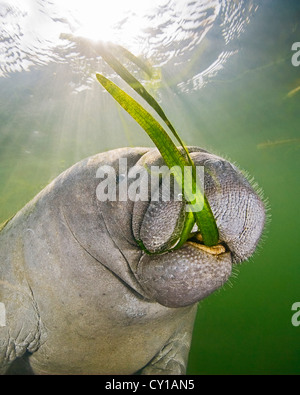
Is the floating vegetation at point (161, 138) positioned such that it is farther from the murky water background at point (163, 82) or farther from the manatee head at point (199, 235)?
the murky water background at point (163, 82)

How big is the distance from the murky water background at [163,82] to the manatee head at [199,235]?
18.7 inches

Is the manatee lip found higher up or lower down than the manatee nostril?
lower down

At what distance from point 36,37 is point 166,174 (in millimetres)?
9965

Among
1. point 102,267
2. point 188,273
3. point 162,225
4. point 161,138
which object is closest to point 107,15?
point 102,267

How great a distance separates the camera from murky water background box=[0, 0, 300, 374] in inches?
326

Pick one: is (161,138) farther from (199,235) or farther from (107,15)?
(107,15)

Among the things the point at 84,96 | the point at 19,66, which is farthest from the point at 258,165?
the point at 19,66

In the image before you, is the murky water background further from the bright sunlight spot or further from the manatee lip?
the manatee lip

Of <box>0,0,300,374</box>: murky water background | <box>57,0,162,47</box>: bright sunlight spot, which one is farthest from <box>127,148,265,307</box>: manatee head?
<box>57,0,162,47</box>: bright sunlight spot

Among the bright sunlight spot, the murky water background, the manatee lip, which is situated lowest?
the manatee lip

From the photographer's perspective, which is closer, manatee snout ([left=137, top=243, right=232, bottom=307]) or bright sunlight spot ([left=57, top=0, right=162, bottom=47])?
manatee snout ([left=137, top=243, right=232, bottom=307])

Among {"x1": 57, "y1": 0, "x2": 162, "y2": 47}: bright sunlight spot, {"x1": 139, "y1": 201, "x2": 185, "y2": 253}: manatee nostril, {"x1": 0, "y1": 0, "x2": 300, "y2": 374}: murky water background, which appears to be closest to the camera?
{"x1": 139, "y1": 201, "x2": 185, "y2": 253}: manatee nostril

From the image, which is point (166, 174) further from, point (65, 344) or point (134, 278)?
point (65, 344)
